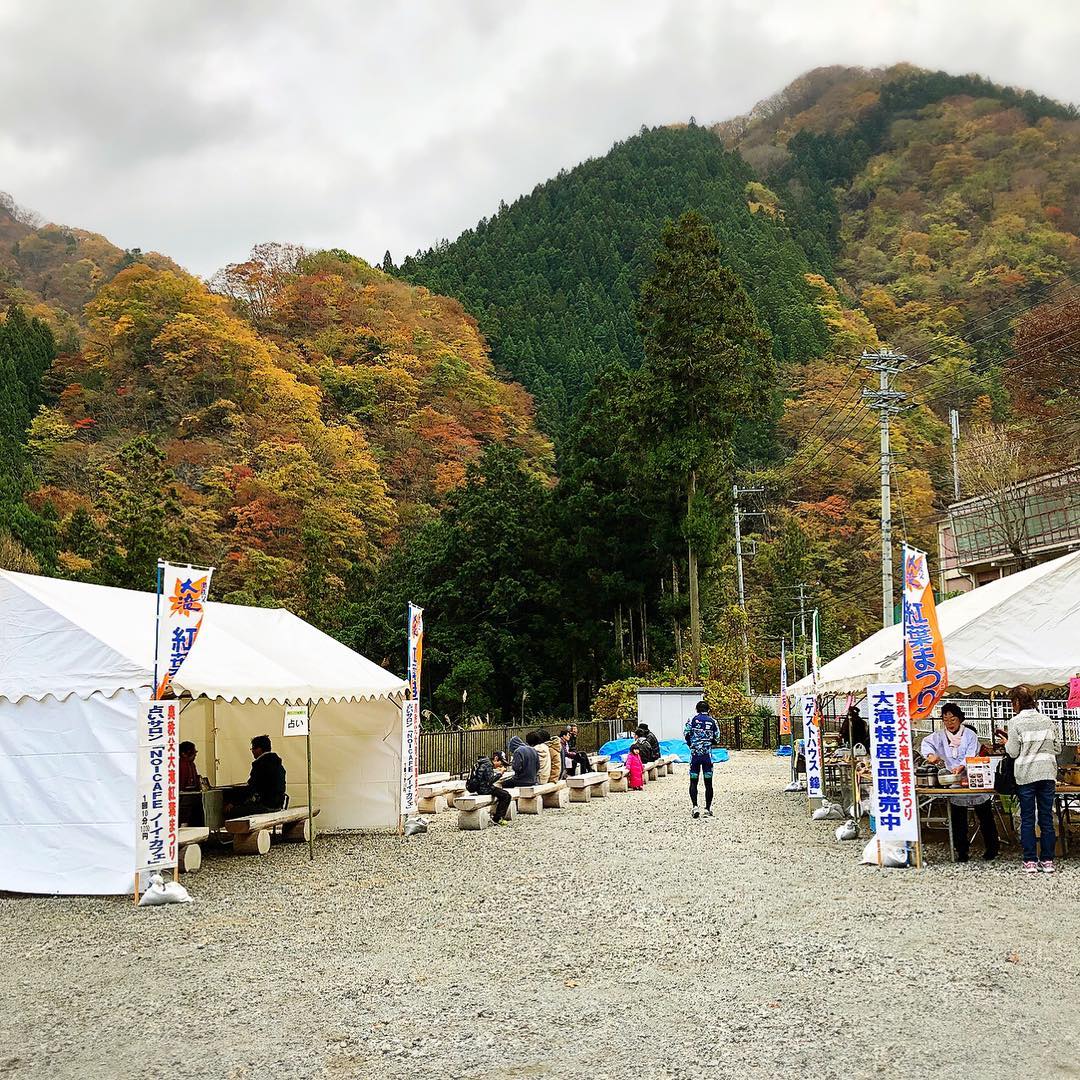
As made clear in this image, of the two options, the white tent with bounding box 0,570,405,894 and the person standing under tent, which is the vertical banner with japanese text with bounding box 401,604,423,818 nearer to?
the white tent with bounding box 0,570,405,894

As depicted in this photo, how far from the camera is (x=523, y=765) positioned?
16.7m

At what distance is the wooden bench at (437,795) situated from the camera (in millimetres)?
17219

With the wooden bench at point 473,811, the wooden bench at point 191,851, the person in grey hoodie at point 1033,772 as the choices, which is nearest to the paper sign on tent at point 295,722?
the wooden bench at point 191,851

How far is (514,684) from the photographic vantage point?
1563 inches

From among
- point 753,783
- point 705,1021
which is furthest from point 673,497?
point 705,1021

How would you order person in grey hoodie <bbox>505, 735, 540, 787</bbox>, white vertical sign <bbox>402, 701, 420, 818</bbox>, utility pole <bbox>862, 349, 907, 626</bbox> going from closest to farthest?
white vertical sign <bbox>402, 701, 420, 818</bbox>
person in grey hoodie <bbox>505, 735, 540, 787</bbox>
utility pole <bbox>862, 349, 907, 626</bbox>

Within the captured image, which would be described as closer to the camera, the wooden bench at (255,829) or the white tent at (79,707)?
the white tent at (79,707)

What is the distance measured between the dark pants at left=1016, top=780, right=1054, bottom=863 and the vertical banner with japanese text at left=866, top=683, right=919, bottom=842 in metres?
0.91

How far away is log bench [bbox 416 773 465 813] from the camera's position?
17219mm

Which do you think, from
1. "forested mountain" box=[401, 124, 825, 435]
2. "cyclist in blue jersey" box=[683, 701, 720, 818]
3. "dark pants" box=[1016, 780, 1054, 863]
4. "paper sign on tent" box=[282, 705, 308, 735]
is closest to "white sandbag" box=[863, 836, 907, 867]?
"dark pants" box=[1016, 780, 1054, 863]

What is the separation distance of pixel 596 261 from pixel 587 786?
70.6 metres

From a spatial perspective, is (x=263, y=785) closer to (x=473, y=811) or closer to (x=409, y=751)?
(x=409, y=751)

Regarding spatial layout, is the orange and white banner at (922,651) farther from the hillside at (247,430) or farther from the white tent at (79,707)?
the hillside at (247,430)

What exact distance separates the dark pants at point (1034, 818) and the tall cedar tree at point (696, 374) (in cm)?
2324
